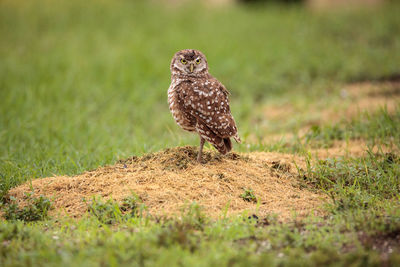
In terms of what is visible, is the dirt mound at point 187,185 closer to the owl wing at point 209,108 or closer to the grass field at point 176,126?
the grass field at point 176,126

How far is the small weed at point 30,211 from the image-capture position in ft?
13.9

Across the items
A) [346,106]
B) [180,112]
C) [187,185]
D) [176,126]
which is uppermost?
[180,112]

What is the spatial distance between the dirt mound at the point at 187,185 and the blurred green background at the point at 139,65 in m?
0.78

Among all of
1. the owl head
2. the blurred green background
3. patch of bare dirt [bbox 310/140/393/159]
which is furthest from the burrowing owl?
patch of bare dirt [bbox 310/140/393/159]

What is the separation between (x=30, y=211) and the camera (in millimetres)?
4266

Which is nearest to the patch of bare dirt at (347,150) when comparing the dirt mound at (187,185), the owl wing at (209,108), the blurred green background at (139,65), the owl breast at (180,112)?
the dirt mound at (187,185)

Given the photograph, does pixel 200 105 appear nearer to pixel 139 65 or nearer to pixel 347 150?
pixel 347 150

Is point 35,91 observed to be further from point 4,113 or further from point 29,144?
point 29,144

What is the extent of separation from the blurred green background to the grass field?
0.14ft

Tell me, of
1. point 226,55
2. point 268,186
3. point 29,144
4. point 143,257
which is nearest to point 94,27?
point 226,55

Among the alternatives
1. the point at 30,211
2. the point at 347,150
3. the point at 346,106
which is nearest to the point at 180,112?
the point at 30,211

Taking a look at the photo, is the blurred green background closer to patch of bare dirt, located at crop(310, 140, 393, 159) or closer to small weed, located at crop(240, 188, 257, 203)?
patch of bare dirt, located at crop(310, 140, 393, 159)

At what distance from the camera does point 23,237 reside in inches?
145

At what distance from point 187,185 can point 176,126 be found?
3.76 metres
